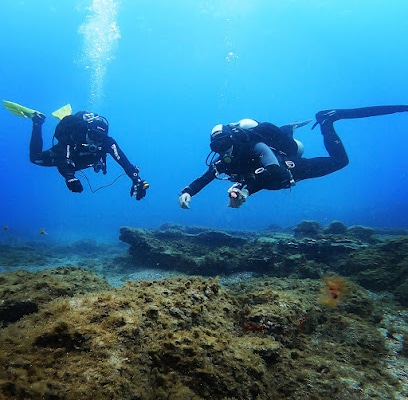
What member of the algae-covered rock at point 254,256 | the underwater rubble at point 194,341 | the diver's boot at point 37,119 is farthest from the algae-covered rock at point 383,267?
the diver's boot at point 37,119

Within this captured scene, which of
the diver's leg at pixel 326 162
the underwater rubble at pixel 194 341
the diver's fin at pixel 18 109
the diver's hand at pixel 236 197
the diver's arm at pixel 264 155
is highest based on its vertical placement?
the diver's fin at pixel 18 109

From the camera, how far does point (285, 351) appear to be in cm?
293

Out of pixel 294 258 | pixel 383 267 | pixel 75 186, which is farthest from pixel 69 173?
pixel 383 267

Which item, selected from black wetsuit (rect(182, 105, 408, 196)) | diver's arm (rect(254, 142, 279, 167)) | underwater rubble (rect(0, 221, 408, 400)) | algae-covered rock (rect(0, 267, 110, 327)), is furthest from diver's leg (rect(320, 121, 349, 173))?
algae-covered rock (rect(0, 267, 110, 327))

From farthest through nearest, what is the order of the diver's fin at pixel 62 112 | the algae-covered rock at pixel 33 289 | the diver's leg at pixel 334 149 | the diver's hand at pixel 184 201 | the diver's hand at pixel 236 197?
the diver's fin at pixel 62 112 → the diver's leg at pixel 334 149 → the diver's hand at pixel 184 201 → the diver's hand at pixel 236 197 → the algae-covered rock at pixel 33 289

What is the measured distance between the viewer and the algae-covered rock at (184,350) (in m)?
1.87

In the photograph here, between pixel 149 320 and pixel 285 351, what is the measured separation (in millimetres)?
1545

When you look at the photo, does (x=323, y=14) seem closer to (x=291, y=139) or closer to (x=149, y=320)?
(x=291, y=139)

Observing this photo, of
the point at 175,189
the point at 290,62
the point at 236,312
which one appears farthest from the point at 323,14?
the point at 175,189

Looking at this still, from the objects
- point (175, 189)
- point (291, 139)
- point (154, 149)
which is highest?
point (154, 149)

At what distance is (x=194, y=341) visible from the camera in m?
2.36

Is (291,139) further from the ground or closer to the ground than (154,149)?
closer to the ground

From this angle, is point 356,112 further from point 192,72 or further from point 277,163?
point 192,72

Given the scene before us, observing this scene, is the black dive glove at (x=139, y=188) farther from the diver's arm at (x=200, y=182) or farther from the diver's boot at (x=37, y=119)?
the diver's boot at (x=37, y=119)
